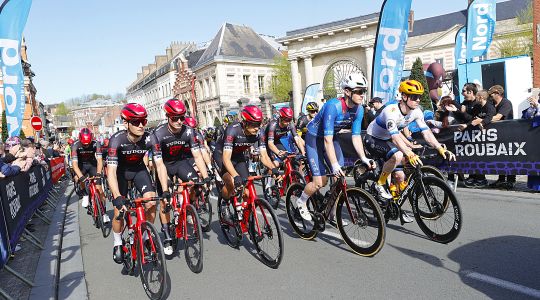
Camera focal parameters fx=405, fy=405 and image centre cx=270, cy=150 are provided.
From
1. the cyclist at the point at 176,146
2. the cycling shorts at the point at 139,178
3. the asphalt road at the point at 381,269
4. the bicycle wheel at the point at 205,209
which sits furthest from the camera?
the bicycle wheel at the point at 205,209

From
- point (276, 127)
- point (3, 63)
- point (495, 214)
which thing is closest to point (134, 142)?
point (276, 127)

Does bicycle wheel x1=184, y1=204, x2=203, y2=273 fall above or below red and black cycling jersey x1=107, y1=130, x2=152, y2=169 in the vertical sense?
below

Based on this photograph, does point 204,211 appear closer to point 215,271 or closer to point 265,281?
point 215,271

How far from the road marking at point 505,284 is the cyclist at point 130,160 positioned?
342 centimetres

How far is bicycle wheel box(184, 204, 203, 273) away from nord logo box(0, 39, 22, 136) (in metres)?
9.74

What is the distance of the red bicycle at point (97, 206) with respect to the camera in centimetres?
789

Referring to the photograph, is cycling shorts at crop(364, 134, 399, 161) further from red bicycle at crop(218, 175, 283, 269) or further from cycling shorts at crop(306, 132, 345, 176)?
red bicycle at crop(218, 175, 283, 269)

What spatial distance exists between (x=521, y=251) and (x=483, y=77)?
14308 millimetres

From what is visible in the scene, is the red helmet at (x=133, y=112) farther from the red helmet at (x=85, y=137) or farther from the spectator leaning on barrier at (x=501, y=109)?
the spectator leaning on barrier at (x=501, y=109)

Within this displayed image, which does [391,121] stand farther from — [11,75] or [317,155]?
[11,75]

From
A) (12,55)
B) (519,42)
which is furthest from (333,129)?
(519,42)

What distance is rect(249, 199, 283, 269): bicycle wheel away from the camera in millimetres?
4855

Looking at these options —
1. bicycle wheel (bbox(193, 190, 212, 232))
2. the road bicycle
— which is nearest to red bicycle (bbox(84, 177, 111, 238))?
bicycle wheel (bbox(193, 190, 212, 232))

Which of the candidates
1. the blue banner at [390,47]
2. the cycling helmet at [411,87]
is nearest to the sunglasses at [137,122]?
the cycling helmet at [411,87]
